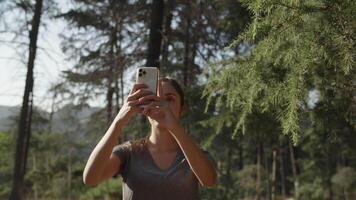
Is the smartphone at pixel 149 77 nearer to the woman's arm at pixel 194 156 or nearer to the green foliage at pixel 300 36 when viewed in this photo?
the woman's arm at pixel 194 156

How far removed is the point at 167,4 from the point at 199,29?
1352mm

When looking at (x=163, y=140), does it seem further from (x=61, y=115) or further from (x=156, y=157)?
(x=61, y=115)

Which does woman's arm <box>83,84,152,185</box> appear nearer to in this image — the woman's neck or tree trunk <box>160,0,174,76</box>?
the woman's neck

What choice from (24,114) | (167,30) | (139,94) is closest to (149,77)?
(139,94)

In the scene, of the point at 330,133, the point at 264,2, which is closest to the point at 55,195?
the point at 330,133

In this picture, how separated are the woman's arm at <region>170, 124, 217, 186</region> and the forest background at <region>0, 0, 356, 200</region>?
0.77 metres

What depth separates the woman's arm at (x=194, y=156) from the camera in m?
2.05

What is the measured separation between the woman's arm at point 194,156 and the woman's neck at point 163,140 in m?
0.13

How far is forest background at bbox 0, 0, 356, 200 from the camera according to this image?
A: 2.92 metres

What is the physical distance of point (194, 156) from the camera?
2068mm

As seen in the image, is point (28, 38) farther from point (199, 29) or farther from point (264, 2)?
point (264, 2)

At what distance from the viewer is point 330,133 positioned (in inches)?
236

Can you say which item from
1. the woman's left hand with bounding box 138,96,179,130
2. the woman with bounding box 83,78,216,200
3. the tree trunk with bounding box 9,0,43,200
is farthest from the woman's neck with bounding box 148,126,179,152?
the tree trunk with bounding box 9,0,43,200

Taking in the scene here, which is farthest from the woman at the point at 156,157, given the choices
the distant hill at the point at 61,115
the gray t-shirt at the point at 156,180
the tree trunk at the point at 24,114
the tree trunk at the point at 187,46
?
the distant hill at the point at 61,115
